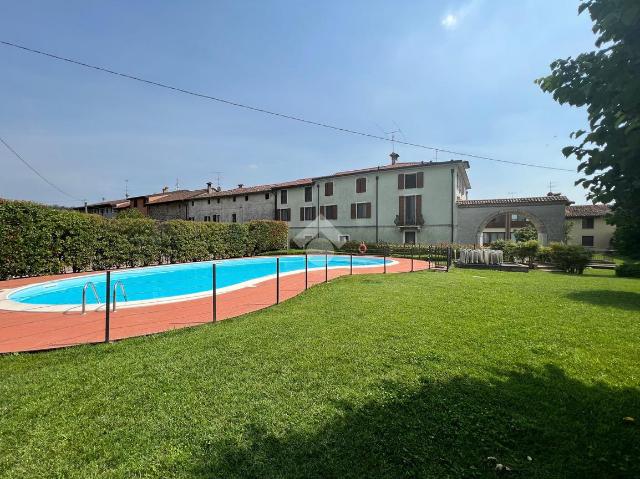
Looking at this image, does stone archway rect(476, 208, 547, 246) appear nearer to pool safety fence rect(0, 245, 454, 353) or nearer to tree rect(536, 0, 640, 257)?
pool safety fence rect(0, 245, 454, 353)

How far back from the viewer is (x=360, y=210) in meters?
32.1

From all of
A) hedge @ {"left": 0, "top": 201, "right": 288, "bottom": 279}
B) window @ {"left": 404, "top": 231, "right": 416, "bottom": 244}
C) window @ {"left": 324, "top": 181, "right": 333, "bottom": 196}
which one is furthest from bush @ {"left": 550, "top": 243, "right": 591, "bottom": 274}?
window @ {"left": 324, "top": 181, "right": 333, "bottom": 196}

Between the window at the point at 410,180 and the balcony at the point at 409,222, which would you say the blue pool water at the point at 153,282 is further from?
the window at the point at 410,180

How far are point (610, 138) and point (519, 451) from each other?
7.57 feet

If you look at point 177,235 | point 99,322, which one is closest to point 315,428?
point 99,322

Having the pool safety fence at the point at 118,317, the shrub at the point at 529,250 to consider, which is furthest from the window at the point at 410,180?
the pool safety fence at the point at 118,317

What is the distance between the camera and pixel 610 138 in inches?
86.0

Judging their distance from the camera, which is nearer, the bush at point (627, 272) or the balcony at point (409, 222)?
the bush at point (627, 272)

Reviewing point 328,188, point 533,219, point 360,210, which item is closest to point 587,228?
point 533,219

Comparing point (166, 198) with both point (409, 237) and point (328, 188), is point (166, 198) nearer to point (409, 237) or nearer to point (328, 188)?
point (328, 188)

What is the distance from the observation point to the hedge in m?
12.1

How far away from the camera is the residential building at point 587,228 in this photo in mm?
36188

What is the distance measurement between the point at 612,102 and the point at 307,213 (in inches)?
1306

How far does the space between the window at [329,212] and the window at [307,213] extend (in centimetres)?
106
